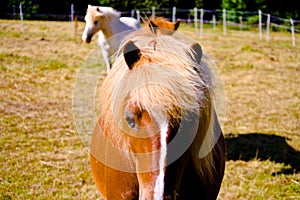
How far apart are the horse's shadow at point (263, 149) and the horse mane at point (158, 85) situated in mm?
2940

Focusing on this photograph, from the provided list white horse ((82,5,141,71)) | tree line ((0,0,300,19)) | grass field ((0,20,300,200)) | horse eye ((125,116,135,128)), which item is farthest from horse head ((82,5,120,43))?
horse eye ((125,116,135,128))

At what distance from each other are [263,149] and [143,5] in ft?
60.3

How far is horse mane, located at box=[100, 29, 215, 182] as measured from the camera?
50.1 inches

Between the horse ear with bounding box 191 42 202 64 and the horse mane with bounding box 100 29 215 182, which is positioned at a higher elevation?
the horse ear with bounding box 191 42 202 64

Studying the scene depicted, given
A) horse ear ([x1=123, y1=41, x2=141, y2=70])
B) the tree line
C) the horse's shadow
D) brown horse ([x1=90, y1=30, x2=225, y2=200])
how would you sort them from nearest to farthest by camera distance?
brown horse ([x1=90, y1=30, x2=225, y2=200])
horse ear ([x1=123, y1=41, x2=141, y2=70])
the horse's shadow
the tree line

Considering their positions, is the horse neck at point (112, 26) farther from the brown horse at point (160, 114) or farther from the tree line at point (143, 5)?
the tree line at point (143, 5)

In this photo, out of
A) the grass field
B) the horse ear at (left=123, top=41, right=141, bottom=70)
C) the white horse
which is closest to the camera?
the horse ear at (left=123, top=41, right=141, bottom=70)

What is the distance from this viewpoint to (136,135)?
4.38ft

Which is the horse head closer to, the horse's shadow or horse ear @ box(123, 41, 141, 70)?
the horse's shadow

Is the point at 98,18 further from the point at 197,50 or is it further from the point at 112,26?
the point at 197,50

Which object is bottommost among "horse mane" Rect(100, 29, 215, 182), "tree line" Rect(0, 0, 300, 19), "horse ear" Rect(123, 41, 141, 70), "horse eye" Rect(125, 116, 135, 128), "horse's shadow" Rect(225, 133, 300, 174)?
"horse's shadow" Rect(225, 133, 300, 174)

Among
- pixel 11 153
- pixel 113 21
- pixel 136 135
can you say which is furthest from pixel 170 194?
pixel 113 21

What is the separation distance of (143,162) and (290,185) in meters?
2.84

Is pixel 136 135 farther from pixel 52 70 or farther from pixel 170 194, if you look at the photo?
pixel 52 70
